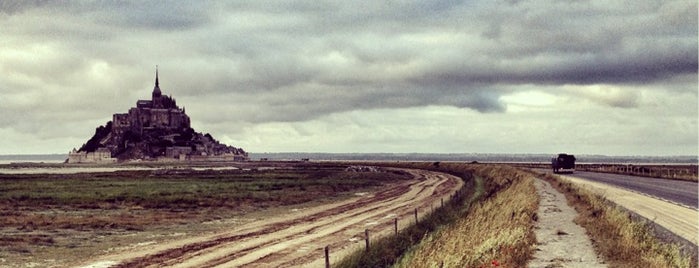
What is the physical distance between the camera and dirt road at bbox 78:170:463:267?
23844 millimetres

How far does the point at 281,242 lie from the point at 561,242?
13326 millimetres

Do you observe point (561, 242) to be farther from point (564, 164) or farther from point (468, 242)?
point (564, 164)

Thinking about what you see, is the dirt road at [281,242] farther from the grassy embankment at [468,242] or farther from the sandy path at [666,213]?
the sandy path at [666,213]

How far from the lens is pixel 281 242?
28.9m

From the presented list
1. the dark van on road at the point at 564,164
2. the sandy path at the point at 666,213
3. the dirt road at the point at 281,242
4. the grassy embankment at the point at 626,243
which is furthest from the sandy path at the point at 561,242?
the dark van on road at the point at 564,164

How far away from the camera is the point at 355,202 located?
50.7m

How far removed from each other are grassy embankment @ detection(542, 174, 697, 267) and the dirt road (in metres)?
9.66

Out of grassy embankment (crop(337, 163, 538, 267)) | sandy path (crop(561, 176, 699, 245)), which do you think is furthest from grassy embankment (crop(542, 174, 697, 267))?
grassy embankment (crop(337, 163, 538, 267))

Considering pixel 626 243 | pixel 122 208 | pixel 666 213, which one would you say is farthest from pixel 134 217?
pixel 666 213

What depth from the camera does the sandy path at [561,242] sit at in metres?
17.3

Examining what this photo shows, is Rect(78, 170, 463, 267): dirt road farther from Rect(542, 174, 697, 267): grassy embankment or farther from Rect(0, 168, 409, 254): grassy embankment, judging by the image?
Rect(542, 174, 697, 267): grassy embankment

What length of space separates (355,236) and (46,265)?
1416 centimetres

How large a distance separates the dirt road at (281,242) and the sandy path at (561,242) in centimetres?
782

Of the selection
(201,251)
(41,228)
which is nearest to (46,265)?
(201,251)
